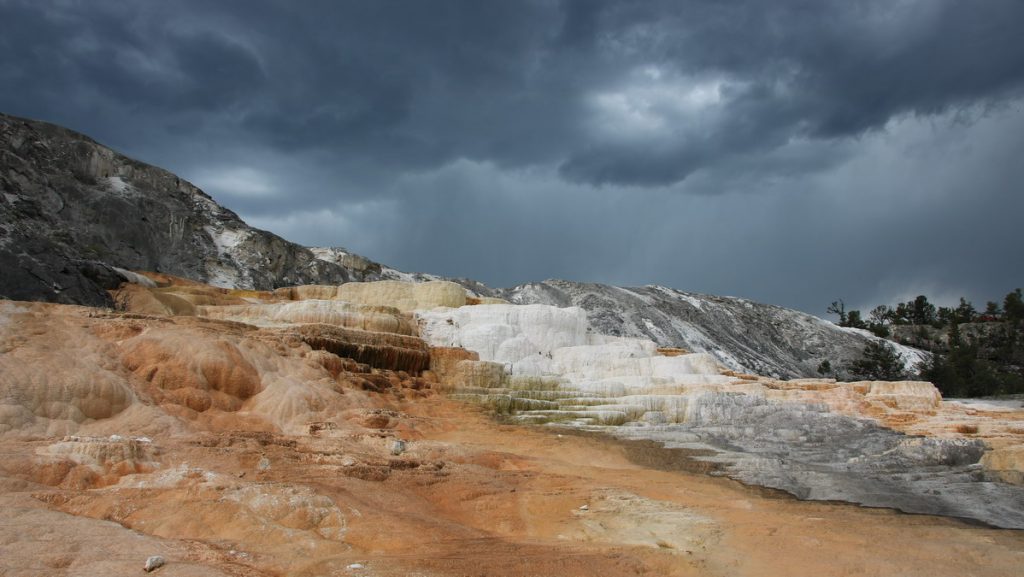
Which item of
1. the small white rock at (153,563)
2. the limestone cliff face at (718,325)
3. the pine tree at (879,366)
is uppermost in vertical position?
the limestone cliff face at (718,325)

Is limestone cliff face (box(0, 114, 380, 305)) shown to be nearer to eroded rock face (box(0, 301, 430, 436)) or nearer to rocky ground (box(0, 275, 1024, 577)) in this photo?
eroded rock face (box(0, 301, 430, 436))

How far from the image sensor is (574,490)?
1143cm

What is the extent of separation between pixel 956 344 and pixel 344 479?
55663mm

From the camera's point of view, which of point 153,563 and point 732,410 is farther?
point 732,410

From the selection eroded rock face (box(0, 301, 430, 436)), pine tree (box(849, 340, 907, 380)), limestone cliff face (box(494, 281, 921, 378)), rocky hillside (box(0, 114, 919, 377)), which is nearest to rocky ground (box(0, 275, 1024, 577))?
eroded rock face (box(0, 301, 430, 436))

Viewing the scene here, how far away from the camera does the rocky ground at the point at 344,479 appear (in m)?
7.56

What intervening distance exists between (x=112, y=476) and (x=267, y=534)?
285 centimetres

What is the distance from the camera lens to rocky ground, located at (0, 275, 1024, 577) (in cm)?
756

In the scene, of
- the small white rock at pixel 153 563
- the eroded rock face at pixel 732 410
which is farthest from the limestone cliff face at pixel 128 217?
the small white rock at pixel 153 563

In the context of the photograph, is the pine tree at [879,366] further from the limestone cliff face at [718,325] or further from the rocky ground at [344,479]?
the rocky ground at [344,479]

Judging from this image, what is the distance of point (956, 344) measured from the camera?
54094mm

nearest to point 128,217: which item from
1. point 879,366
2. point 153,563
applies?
point 153,563

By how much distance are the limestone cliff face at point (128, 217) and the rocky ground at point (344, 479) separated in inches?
587

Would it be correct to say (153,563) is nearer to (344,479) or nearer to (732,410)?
(344,479)
